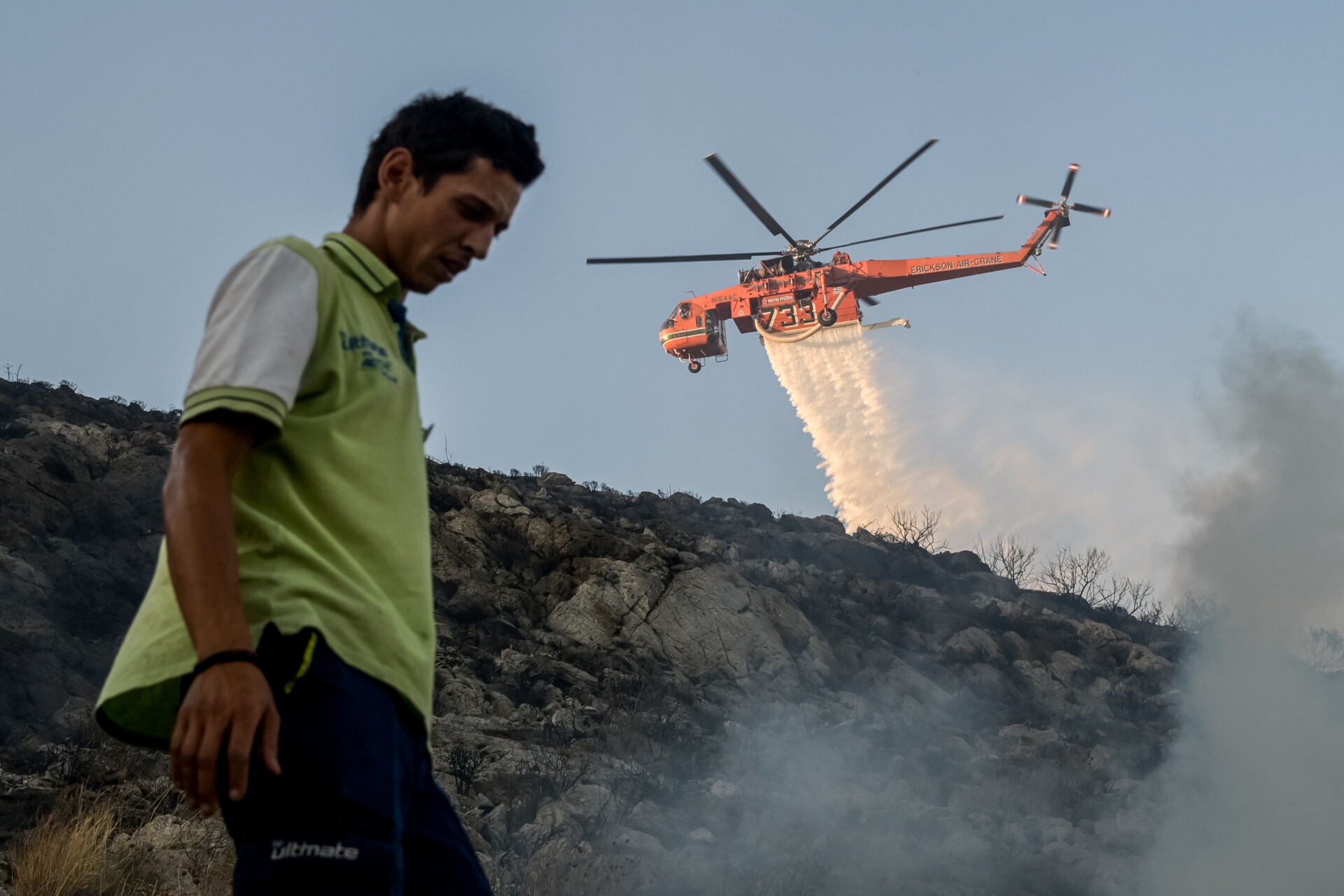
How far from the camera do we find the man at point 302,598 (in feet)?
4.84

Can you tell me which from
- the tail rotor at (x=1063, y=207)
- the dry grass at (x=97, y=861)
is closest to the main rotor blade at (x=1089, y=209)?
the tail rotor at (x=1063, y=207)

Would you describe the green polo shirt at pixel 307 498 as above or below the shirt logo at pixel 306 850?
above

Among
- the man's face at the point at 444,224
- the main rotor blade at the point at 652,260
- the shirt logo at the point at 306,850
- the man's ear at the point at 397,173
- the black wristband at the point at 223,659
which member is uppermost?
the main rotor blade at the point at 652,260

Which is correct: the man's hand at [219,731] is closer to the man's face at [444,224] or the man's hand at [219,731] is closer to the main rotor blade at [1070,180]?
the man's face at [444,224]

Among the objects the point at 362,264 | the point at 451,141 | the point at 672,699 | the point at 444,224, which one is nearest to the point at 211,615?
the point at 362,264

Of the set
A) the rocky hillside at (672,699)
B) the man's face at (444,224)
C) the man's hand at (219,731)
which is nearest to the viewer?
the man's hand at (219,731)

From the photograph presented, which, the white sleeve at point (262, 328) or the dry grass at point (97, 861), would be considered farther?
the dry grass at point (97, 861)

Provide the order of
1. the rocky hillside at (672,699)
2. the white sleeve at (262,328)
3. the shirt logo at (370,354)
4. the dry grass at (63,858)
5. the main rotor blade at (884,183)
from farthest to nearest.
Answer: the main rotor blade at (884,183)
the rocky hillside at (672,699)
the dry grass at (63,858)
the shirt logo at (370,354)
the white sleeve at (262,328)

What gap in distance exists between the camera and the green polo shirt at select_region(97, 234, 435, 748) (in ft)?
5.12

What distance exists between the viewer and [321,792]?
150cm

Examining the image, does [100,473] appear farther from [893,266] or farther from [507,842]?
[893,266]

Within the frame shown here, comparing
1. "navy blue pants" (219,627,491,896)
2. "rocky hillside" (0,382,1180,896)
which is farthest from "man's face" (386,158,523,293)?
"rocky hillside" (0,382,1180,896)

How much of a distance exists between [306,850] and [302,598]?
0.32 m

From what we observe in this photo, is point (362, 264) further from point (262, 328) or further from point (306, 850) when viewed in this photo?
point (306, 850)
